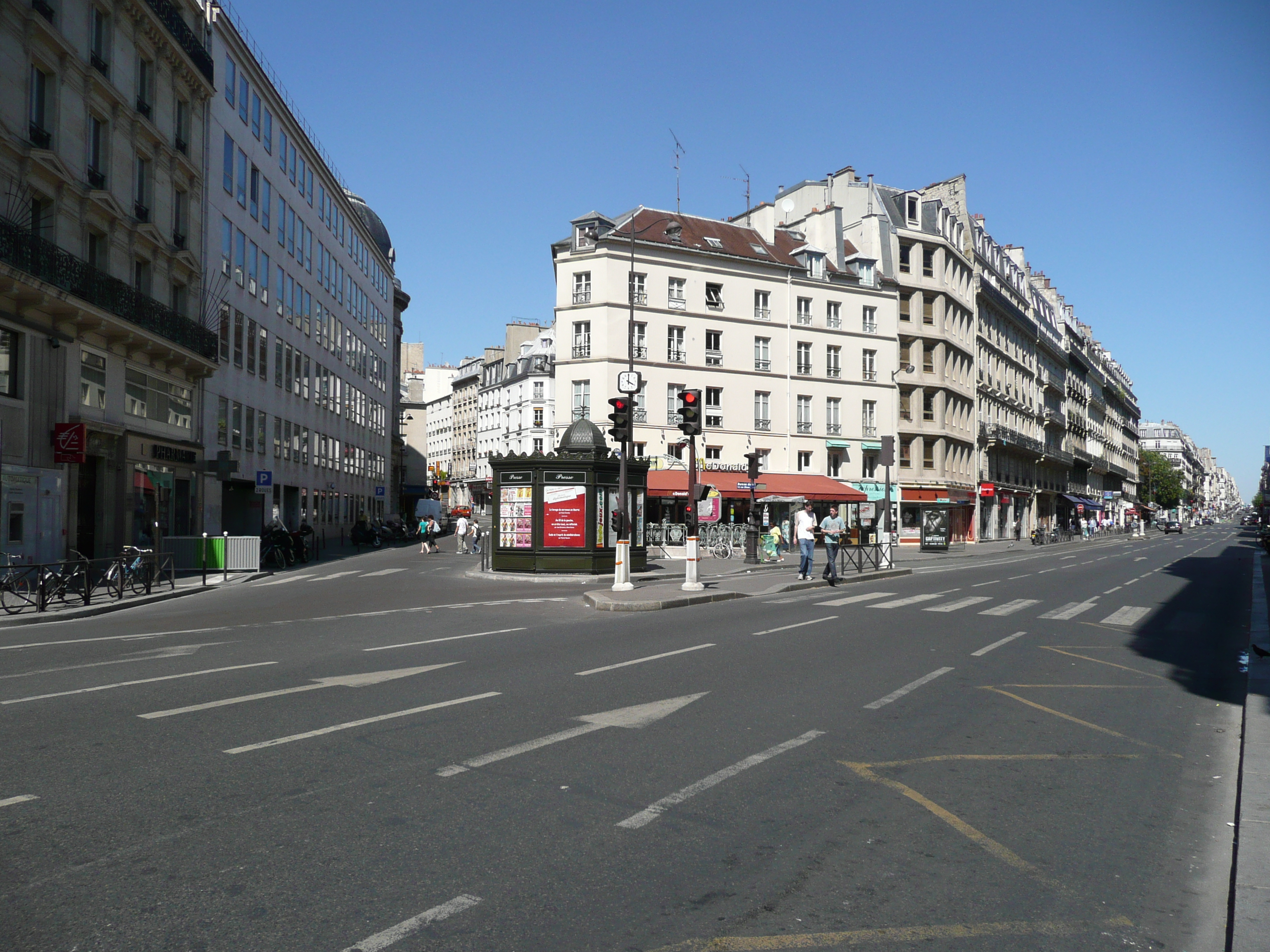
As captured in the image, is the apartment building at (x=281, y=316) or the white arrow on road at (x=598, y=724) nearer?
the white arrow on road at (x=598, y=724)

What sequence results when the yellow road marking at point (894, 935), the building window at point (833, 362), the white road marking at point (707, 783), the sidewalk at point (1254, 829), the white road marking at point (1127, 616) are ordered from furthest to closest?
the building window at point (833, 362)
the white road marking at point (1127, 616)
the white road marking at point (707, 783)
the sidewalk at point (1254, 829)
the yellow road marking at point (894, 935)

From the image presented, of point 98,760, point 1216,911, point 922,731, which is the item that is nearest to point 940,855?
point 1216,911

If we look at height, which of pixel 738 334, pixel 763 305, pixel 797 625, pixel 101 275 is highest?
pixel 763 305

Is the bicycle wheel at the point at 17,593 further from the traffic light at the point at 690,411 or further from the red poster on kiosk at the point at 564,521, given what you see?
the red poster on kiosk at the point at 564,521

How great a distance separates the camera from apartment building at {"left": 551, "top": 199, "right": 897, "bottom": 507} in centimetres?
4603

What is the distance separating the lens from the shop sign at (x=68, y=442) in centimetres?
2234

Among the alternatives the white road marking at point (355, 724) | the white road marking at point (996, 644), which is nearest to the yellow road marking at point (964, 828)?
the white road marking at point (355, 724)

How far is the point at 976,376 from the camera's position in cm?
6269

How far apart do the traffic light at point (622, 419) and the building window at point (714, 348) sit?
99.2 feet

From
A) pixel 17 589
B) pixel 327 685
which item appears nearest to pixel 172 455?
pixel 17 589

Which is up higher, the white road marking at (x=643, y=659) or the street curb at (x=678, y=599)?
the white road marking at (x=643, y=659)

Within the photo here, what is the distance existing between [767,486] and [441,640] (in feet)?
116

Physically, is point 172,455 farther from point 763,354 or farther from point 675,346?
point 763,354

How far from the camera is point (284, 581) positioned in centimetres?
2464
